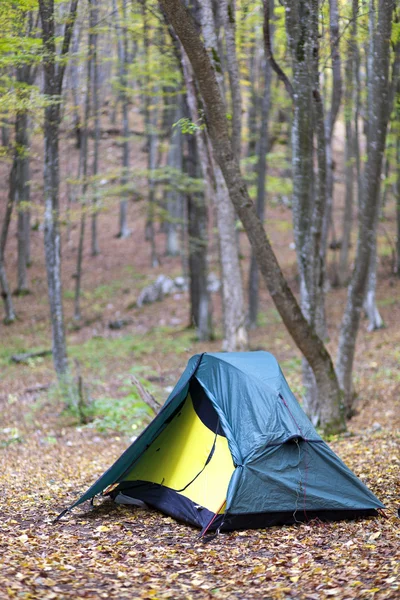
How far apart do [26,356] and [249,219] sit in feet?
37.5

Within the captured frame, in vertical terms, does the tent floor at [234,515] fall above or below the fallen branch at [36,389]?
above

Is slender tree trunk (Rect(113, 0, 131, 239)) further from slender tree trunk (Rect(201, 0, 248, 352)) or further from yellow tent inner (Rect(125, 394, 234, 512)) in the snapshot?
yellow tent inner (Rect(125, 394, 234, 512))

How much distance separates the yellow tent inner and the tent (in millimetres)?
10

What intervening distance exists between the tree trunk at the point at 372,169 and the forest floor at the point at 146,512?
1466mm

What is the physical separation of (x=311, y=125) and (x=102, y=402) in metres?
6.34

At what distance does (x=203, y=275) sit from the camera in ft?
54.0

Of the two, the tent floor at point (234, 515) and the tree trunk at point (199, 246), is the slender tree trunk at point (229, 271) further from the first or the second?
the tent floor at point (234, 515)

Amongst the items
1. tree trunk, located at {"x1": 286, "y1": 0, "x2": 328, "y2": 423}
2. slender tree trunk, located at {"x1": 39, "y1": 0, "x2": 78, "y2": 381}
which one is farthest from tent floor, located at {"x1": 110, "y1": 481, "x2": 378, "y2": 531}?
slender tree trunk, located at {"x1": 39, "y1": 0, "x2": 78, "y2": 381}

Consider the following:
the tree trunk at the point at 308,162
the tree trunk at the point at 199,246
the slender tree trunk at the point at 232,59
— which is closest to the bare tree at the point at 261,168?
the tree trunk at the point at 199,246

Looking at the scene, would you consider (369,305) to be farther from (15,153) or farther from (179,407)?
(179,407)

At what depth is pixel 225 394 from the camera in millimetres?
5742

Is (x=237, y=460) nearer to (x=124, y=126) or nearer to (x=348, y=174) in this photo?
(x=348, y=174)

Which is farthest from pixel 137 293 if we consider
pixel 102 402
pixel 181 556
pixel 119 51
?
pixel 181 556

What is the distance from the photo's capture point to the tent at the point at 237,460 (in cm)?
530
